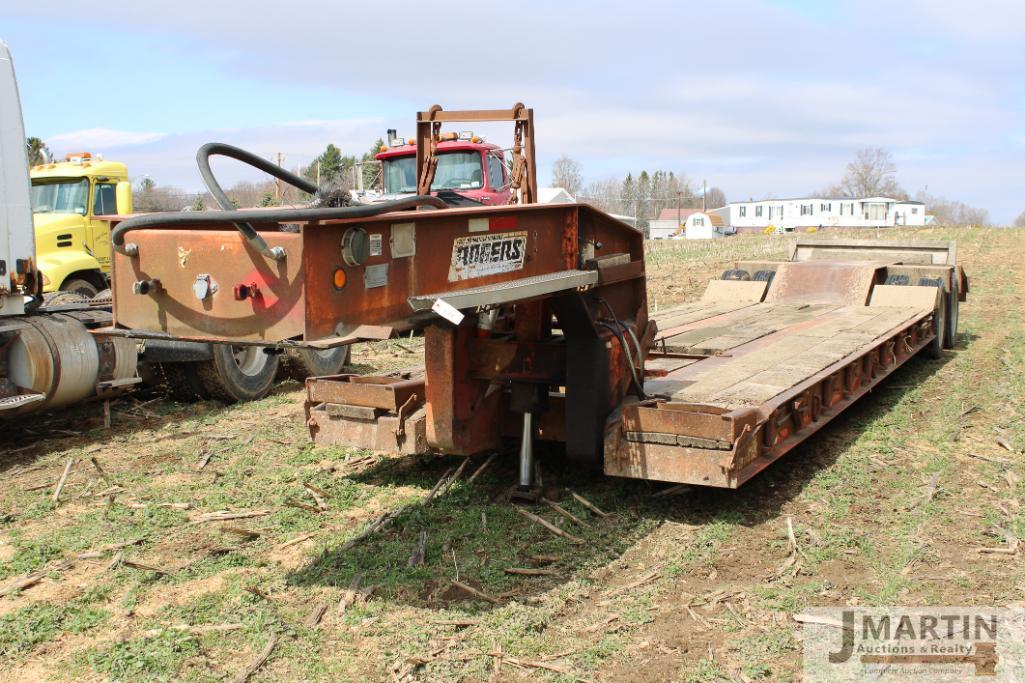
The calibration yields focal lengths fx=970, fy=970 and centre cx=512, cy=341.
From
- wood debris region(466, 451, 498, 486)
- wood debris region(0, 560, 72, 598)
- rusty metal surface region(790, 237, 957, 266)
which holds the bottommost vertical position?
wood debris region(0, 560, 72, 598)

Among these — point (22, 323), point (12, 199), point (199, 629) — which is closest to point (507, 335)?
point (199, 629)

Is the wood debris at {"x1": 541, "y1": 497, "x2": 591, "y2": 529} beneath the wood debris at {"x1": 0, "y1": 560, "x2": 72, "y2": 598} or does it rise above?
above

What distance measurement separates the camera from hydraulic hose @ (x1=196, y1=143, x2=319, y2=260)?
147 inches

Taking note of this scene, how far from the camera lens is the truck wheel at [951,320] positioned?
12.2 m

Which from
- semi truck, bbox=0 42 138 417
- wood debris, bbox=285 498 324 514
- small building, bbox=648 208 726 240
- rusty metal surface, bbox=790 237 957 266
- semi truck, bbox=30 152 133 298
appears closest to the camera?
wood debris, bbox=285 498 324 514

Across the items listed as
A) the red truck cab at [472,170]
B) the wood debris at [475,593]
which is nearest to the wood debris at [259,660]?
the wood debris at [475,593]

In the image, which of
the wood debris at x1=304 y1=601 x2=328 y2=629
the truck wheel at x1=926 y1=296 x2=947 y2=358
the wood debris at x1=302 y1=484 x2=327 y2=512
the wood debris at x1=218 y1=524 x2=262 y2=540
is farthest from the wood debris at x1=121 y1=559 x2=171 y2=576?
the truck wheel at x1=926 y1=296 x2=947 y2=358

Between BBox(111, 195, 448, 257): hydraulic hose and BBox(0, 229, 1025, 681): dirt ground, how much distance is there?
1772mm

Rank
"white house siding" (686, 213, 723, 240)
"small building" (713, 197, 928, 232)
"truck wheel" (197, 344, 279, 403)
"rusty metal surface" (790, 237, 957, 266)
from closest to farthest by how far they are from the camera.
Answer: "truck wheel" (197, 344, 279, 403) < "rusty metal surface" (790, 237, 957, 266) < "white house siding" (686, 213, 723, 240) < "small building" (713, 197, 928, 232)

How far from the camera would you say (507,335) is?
6.25m

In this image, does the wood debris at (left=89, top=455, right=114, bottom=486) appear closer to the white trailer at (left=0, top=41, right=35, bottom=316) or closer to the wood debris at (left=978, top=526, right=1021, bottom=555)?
the white trailer at (left=0, top=41, right=35, bottom=316)

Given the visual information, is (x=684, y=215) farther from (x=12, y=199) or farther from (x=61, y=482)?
(x=61, y=482)

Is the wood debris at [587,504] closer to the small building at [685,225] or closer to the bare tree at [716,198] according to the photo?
the small building at [685,225]

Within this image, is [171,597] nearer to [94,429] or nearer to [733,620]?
[733,620]
